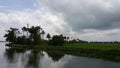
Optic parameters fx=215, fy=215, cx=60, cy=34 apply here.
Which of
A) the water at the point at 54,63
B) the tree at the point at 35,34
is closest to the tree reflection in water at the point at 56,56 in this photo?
the water at the point at 54,63

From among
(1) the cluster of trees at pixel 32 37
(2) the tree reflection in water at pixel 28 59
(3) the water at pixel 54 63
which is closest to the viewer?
(3) the water at pixel 54 63

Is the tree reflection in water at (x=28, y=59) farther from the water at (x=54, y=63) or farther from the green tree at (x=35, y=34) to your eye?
the green tree at (x=35, y=34)

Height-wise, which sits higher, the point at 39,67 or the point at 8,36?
the point at 8,36

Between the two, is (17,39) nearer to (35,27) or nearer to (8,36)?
(8,36)

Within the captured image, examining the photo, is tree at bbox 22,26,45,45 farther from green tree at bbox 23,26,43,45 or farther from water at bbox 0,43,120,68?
water at bbox 0,43,120,68

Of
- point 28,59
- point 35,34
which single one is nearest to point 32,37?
point 35,34

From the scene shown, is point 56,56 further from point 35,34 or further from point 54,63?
point 35,34

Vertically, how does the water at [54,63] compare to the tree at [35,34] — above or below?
below

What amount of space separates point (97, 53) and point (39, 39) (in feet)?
154

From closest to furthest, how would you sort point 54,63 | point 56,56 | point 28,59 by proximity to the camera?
point 54,63 < point 28,59 < point 56,56

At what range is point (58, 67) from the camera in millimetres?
28766

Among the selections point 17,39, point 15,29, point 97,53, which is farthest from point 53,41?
point 97,53

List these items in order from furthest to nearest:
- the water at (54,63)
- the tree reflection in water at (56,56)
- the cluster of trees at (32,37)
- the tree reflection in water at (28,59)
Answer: the cluster of trees at (32,37) → the tree reflection in water at (56,56) → the tree reflection in water at (28,59) → the water at (54,63)

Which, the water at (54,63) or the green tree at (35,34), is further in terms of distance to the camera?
the green tree at (35,34)
